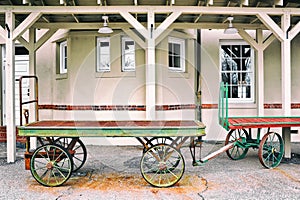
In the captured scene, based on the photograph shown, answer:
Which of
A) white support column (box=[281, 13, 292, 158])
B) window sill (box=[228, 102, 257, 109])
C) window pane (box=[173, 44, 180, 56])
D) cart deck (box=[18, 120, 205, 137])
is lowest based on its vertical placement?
cart deck (box=[18, 120, 205, 137])

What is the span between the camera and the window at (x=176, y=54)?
9594mm

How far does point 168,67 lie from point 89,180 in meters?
4.57

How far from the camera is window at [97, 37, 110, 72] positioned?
30.9 feet

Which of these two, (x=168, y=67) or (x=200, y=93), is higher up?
(x=168, y=67)

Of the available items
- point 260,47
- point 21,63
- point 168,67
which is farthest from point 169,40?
point 21,63

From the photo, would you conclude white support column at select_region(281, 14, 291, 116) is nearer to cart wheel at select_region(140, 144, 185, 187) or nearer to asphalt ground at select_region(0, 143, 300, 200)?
asphalt ground at select_region(0, 143, 300, 200)

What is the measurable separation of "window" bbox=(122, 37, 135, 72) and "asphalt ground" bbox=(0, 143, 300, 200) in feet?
9.78

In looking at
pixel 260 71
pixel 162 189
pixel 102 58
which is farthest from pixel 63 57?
pixel 162 189

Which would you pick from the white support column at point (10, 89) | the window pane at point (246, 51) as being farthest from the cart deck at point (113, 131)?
the window pane at point (246, 51)

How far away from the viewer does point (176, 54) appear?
9.76 meters

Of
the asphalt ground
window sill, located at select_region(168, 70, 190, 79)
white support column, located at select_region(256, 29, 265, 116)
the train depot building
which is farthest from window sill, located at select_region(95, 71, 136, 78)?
white support column, located at select_region(256, 29, 265, 116)

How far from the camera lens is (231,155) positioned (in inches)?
304

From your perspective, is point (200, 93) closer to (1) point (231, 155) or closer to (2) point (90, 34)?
(1) point (231, 155)

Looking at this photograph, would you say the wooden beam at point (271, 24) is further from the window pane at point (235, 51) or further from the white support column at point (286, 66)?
the window pane at point (235, 51)
